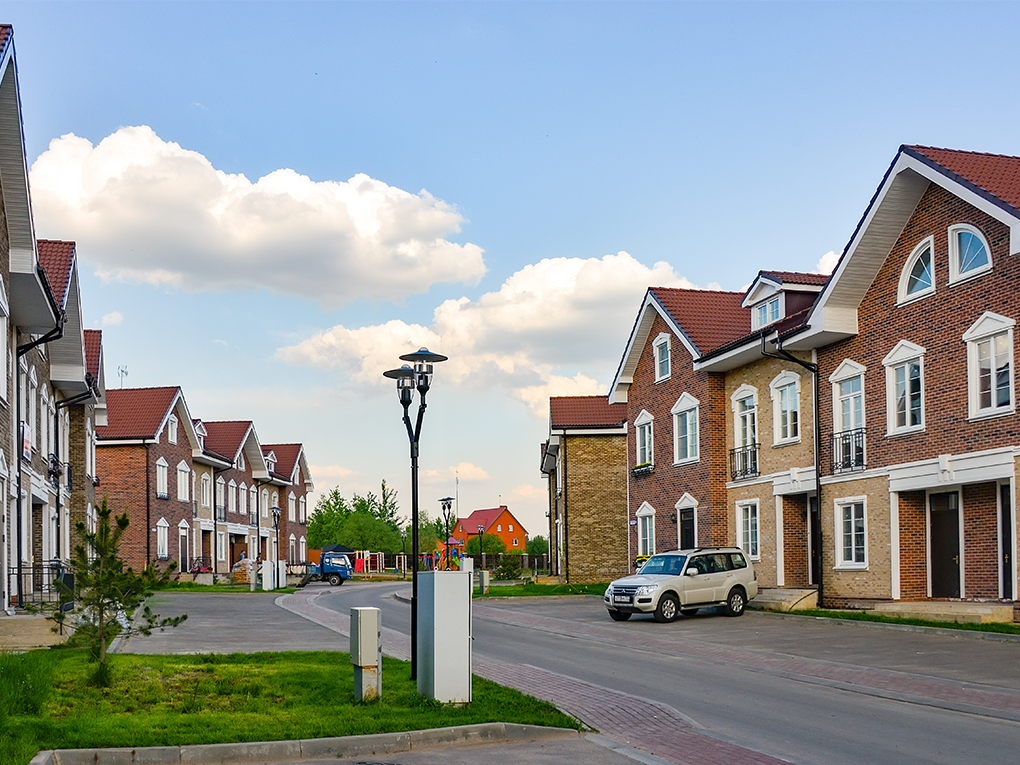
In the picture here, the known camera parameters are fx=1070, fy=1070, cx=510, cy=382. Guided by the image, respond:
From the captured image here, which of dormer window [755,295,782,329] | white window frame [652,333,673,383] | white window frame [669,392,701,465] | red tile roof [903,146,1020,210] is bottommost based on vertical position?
white window frame [669,392,701,465]

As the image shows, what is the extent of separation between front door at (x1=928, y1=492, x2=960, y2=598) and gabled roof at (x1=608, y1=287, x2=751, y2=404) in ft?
33.7

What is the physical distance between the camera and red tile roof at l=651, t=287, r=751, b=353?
33.6m

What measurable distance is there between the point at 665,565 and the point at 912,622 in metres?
6.16

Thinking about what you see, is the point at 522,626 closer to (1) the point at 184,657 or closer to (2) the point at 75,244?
(1) the point at 184,657

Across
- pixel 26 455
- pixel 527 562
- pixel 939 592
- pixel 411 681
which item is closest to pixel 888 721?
pixel 411 681

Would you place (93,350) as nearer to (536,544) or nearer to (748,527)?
(748,527)

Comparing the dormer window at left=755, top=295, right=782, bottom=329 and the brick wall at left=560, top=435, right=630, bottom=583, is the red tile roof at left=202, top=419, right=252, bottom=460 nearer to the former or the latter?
the brick wall at left=560, top=435, right=630, bottom=583

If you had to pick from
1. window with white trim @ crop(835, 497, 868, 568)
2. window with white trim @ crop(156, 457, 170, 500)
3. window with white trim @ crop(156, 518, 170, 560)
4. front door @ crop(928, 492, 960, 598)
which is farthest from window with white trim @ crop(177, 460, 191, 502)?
front door @ crop(928, 492, 960, 598)

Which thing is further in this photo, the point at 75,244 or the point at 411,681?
the point at 75,244

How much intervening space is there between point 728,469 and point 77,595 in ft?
76.5

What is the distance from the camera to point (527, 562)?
85438 mm

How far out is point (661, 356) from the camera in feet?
119

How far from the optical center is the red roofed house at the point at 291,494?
241ft

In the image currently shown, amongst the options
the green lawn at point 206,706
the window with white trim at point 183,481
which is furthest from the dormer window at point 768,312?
the window with white trim at point 183,481
